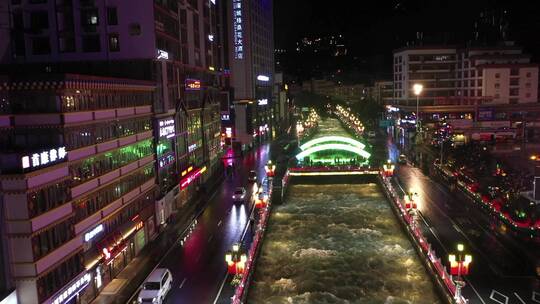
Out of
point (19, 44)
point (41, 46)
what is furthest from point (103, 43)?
point (19, 44)

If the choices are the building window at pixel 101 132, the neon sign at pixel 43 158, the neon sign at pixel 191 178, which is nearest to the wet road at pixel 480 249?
the neon sign at pixel 191 178

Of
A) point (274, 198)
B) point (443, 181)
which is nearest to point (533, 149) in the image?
point (443, 181)

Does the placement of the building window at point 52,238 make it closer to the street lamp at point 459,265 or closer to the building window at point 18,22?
the street lamp at point 459,265

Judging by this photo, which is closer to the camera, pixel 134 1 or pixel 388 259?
pixel 388 259

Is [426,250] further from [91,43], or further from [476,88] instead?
[476,88]

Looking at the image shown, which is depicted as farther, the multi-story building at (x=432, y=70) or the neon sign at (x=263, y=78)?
the multi-story building at (x=432, y=70)

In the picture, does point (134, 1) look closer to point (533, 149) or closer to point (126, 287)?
point (126, 287)
